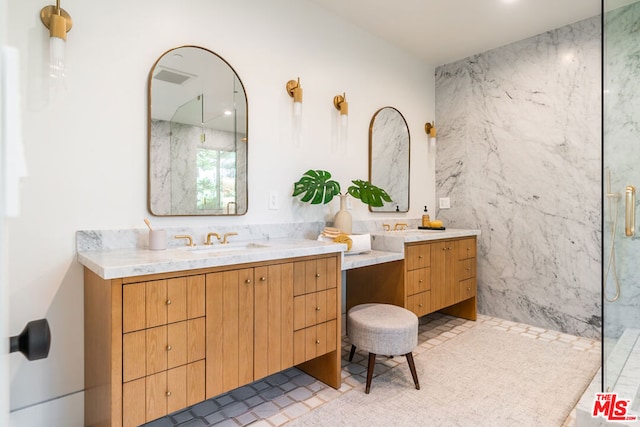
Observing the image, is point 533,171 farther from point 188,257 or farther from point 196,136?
point 188,257

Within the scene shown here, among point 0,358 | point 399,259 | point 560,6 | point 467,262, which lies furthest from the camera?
point 467,262

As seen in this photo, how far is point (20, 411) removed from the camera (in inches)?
61.7

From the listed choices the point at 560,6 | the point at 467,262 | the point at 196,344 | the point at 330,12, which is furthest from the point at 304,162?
the point at 560,6

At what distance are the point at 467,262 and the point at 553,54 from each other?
2039 mm

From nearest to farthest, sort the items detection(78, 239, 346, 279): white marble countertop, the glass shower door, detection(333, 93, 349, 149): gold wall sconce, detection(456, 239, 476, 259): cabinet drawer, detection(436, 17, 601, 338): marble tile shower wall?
1. detection(78, 239, 346, 279): white marble countertop
2. the glass shower door
3. detection(333, 93, 349, 149): gold wall sconce
4. detection(436, 17, 601, 338): marble tile shower wall
5. detection(456, 239, 476, 259): cabinet drawer

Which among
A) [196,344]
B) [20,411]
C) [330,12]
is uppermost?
[330,12]

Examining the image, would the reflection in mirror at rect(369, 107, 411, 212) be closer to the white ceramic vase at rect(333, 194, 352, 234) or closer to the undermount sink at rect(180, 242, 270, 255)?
the white ceramic vase at rect(333, 194, 352, 234)

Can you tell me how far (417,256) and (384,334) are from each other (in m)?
0.85

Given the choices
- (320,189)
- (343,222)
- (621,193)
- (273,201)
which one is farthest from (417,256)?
(621,193)

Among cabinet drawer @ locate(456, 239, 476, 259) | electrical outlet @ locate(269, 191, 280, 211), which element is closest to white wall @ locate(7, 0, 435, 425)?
electrical outlet @ locate(269, 191, 280, 211)

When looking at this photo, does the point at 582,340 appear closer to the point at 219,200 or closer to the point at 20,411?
the point at 219,200

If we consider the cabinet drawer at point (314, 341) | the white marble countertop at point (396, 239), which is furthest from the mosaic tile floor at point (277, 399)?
the white marble countertop at point (396, 239)

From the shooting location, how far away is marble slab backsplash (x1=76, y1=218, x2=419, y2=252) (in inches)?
68.6

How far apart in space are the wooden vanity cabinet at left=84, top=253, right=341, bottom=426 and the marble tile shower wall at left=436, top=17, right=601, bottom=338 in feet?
7.51
